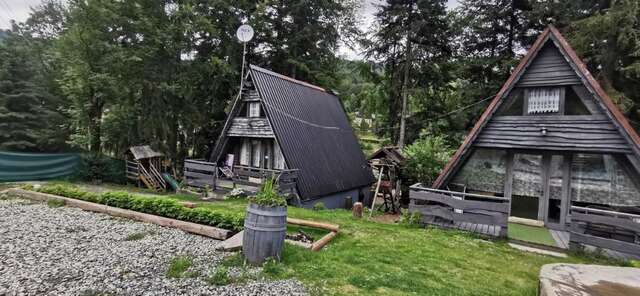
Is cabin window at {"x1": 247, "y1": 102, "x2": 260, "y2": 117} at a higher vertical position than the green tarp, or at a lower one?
higher

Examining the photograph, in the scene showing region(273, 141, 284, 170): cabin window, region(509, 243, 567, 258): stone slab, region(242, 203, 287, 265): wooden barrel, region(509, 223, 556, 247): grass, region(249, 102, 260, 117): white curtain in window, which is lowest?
region(509, 243, 567, 258): stone slab

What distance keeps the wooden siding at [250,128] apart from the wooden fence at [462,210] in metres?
6.05

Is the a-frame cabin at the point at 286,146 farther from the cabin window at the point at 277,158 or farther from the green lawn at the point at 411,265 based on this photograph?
the green lawn at the point at 411,265

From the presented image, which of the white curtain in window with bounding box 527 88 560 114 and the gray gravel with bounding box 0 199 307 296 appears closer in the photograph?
the gray gravel with bounding box 0 199 307 296

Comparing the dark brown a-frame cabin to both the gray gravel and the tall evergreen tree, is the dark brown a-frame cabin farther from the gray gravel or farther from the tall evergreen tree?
the tall evergreen tree

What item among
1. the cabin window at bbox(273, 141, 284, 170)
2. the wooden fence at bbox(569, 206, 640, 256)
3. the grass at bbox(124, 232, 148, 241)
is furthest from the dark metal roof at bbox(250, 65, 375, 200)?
the wooden fence at bbox(569, 206, 640, 256)

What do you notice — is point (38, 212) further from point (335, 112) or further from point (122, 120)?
point (335, 112)

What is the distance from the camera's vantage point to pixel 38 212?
285 inches

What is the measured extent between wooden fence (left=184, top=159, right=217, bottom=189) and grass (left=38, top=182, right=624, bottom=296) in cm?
717

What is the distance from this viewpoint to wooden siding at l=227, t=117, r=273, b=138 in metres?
11.9

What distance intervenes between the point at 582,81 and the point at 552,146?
65.3 inches

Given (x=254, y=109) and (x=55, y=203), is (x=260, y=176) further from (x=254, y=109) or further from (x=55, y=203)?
(x=55, y=203)

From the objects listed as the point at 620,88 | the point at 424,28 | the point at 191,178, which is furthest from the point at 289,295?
the point at 424,28

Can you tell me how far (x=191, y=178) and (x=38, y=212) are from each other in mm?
5738
